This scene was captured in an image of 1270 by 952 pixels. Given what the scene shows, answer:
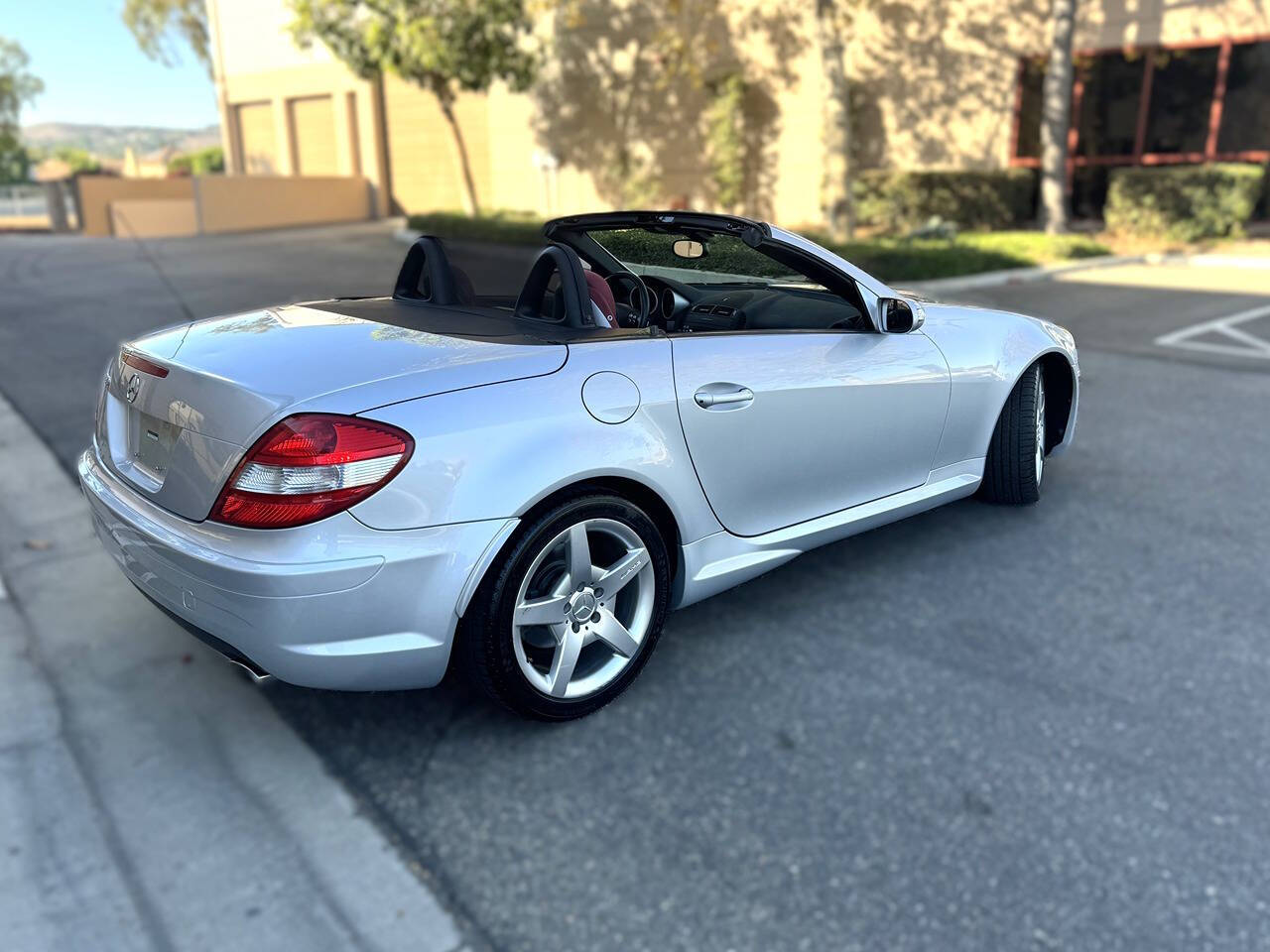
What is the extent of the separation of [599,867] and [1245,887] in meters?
1.45

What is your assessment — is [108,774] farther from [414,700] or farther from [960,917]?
[960,917]

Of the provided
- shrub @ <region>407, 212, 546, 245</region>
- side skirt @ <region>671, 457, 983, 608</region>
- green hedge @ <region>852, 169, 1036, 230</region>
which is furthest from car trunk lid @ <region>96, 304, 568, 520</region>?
green hedge @ <region>852, 169, 1036, 230</region>

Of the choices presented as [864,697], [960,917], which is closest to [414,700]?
[864,697]

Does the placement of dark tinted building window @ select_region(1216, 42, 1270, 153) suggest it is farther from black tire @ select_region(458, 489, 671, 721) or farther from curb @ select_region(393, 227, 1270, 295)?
black tire @ select_region(458, 489, 671, 721)

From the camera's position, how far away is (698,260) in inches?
145

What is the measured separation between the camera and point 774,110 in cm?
1889

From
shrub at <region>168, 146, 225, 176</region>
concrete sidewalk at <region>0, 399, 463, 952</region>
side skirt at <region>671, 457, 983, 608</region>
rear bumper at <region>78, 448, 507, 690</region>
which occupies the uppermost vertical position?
shrub at <region>168, 146, 225, 176</region>

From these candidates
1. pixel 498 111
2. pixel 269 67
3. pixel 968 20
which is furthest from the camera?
pixel 269 67

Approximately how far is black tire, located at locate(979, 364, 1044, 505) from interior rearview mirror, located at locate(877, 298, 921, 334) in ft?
2.83

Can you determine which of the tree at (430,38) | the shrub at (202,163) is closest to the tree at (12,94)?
the shrub at (202,163)

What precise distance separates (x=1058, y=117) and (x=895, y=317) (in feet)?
41.3

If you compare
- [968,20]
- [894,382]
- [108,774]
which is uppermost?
[968,20]

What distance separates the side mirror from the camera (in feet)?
12.0

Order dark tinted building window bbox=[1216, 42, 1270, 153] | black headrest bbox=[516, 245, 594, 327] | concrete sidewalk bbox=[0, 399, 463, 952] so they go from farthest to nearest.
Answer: dark tinted building window bbox=[1216, 42, 1270, 153] → black headrest bbox=[516, 245, 594, 327] → concrete sidewalk bbox=[0, 399, 463, 952]
